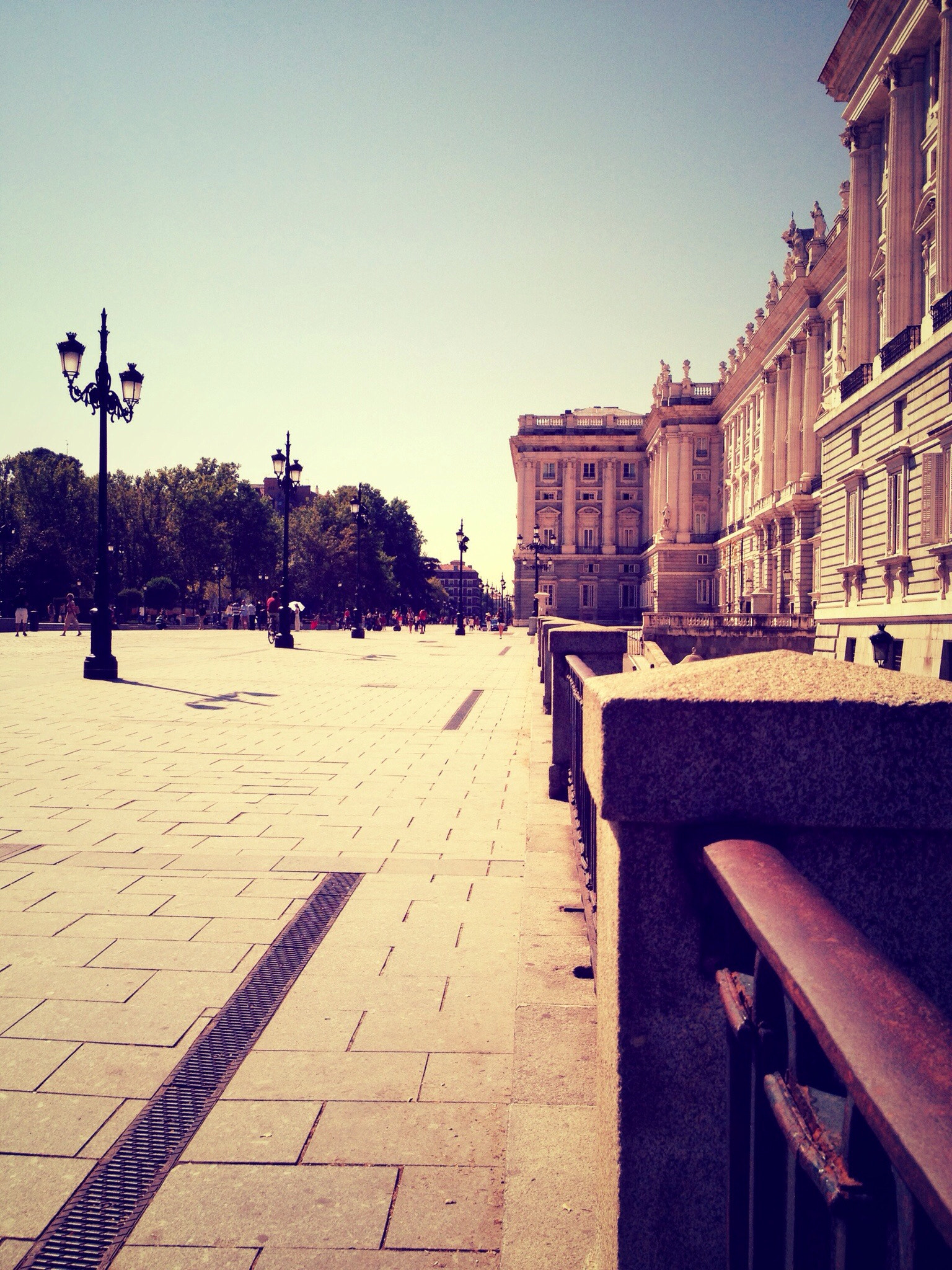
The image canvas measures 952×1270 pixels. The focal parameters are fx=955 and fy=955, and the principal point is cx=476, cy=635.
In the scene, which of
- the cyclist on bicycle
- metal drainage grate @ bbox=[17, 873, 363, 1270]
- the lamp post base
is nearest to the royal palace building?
the lamp post base

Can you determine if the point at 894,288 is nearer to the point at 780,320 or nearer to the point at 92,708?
the point at 92,708

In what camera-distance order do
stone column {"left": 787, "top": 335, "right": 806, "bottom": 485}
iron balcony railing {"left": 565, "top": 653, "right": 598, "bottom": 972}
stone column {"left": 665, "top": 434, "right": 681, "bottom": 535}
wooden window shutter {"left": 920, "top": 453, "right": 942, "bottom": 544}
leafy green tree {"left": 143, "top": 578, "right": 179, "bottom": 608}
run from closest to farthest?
iron balcony railing {"left": 565, "top": 653, "right": 598, "bottom": 972}, wooden window shutter {"left": 920, "top": 453, "right": 942, "bottom": 544}, stone column {"left": 787, "top": 335, "right": 806, "bottom": 485}, leafy green tree {"left": 143, "top": 578, "right": 179, "bottom": 608}, stone column {"left": 665, "top": 434, "right": 681, "bottom": 535}

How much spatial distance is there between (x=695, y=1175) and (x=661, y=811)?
67 cm

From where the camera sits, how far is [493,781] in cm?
833

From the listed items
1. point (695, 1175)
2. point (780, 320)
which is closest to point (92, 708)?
point (695, 1175)

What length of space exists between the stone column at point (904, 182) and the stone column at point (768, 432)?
31.1 metres

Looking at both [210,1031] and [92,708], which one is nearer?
[210,1031]

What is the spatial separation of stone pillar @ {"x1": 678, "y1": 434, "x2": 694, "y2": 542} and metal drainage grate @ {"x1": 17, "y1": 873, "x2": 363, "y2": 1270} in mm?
76490

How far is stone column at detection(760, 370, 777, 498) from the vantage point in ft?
192

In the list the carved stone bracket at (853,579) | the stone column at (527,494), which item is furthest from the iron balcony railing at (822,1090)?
the stone column at (527,494)

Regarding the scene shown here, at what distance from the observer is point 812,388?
51125 millimetres

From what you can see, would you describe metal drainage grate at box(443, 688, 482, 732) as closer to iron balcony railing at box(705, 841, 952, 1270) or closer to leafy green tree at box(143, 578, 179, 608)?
iron balcony railing at box(705, 841, 952, 1270)

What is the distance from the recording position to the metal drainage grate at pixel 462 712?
1218cm

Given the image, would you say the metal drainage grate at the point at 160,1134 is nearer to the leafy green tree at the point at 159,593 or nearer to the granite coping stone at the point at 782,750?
the granite coping stone at the point at 782,750
